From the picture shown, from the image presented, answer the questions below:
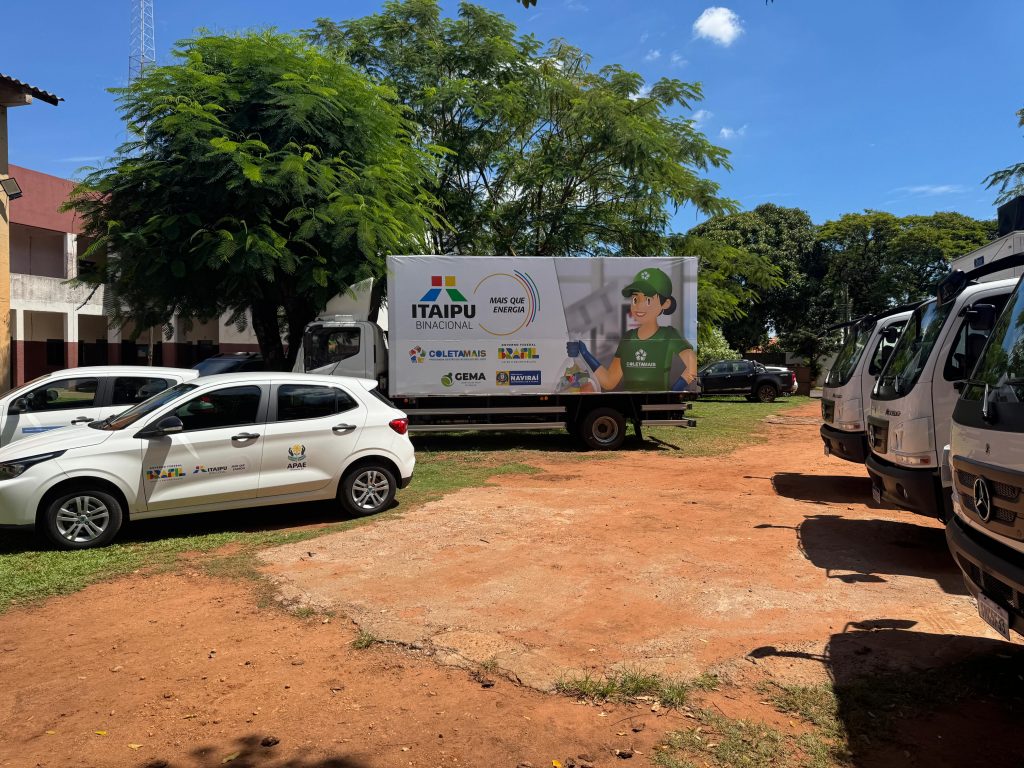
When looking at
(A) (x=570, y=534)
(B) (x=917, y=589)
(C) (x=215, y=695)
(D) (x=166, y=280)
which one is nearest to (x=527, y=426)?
(A) (x=570, y=534)

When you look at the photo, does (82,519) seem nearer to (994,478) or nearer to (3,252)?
(994,478)

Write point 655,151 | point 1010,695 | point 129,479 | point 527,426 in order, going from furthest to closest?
point 655,151 → point 527,426 → point 129,479 → point 1010,695

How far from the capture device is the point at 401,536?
7.17 metres

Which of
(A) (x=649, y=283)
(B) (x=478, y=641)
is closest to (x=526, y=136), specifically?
(A) (x=649, y=283)

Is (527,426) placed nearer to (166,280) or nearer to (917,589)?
(166,280)

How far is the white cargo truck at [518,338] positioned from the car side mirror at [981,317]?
23.8 feet

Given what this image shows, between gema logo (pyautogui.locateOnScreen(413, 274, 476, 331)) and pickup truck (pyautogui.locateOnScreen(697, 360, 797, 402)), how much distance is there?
52.1 feet

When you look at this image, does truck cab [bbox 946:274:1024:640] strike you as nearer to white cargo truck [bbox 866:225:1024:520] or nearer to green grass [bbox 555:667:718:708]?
green grass [bbox 555:667:718:708]

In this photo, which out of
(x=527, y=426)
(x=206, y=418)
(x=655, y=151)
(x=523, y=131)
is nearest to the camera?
(x=206, y=418)

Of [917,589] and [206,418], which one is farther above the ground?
[206,418]

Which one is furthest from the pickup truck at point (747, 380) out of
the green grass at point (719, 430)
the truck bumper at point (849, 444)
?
the truck bumper at point (849, 444)

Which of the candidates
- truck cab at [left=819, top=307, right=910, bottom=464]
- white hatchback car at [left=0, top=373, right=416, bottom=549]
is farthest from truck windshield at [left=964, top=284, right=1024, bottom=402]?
white hatchback car at [left=0, top=373, right=416, bottom=549]

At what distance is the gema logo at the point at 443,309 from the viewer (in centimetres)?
1294

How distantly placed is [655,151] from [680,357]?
7173 millimetres
